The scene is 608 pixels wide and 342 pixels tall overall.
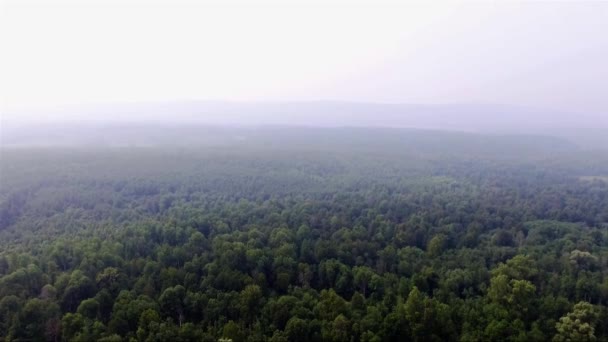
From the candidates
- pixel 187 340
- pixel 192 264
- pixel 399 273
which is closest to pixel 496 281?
pixel 399 273

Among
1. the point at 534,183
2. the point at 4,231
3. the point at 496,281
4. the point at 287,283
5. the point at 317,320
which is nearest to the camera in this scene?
the point at 317,320

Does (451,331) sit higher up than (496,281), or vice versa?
(496,281)

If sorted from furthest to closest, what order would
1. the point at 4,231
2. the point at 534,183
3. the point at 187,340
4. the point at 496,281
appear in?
the point at 534,183
the point at 4,231
the point at 496,281
the point at 187,340

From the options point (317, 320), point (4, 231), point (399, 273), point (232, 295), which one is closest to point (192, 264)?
point (232, 295)

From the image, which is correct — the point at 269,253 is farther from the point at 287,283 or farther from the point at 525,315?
the point at 525,315

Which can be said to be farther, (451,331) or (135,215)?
(135,215)

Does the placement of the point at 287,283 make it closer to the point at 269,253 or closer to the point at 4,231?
the point at 269,253
